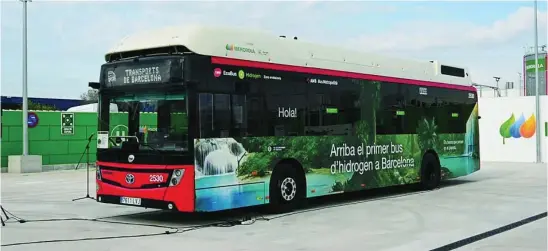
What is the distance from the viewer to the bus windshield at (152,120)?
9.20m

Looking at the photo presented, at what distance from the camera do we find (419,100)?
47.5 ft

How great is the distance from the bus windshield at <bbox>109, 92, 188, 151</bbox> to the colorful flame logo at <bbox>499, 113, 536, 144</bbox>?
72.7 feet

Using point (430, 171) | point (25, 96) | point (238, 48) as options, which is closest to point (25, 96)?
point (25, 96)

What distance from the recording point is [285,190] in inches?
423

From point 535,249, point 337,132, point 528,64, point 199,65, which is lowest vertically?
point 535,249

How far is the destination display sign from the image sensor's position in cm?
921

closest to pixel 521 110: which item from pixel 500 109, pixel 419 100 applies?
pixel 500 109

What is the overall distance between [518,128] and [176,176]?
883 inches

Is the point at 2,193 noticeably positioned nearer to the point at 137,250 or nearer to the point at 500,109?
the point at 137,250

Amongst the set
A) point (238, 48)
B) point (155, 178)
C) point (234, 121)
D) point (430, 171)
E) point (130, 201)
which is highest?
point (238, 48)

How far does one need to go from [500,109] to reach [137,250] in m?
24.2

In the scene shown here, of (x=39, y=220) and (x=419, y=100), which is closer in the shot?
(x=39, y=220)

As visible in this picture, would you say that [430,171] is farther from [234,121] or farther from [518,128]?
[518,128]

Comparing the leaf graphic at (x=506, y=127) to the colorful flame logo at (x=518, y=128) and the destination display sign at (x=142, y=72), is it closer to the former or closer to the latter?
the colorful flame logo at (x=518, y=128)
